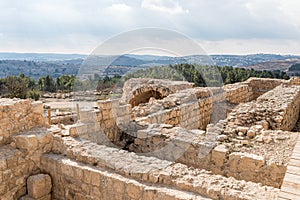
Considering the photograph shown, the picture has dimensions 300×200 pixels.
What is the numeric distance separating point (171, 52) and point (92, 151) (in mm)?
6190

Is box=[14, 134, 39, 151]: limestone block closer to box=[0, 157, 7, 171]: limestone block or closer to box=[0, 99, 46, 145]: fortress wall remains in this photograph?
box=[0, 99, 46, 145]: fortress wall remains

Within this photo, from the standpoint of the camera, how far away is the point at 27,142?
4.39m

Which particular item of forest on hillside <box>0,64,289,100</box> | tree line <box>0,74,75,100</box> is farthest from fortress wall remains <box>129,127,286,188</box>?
tree line <box>0,74,75,100</box>

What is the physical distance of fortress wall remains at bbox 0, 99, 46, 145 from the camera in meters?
4.51

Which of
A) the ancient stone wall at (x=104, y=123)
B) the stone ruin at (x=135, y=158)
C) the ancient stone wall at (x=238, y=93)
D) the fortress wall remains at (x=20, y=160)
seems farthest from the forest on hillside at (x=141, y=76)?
the fortress wall remains at (x=20, y=160)

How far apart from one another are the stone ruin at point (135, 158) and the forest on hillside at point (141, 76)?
22.1ft

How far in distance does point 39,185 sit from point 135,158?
1654 mm

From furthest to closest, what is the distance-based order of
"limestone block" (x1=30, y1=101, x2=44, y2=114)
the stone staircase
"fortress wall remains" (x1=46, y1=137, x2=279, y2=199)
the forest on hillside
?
the forest on hillside → "limestone block" (x1=30, y1=101, x2=44, y2=114) → "fortress wall remains" (x1=46, y1=137, x2=279, y2=199) → the stone staircase

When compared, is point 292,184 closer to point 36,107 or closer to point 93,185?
point 93,185

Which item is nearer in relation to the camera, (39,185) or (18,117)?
(39,185)

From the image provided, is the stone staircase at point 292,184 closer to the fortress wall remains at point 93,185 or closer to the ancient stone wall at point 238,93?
the fortress wall remains at point 93,185

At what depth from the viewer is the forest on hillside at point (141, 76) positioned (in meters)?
14.9

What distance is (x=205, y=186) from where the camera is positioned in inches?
125

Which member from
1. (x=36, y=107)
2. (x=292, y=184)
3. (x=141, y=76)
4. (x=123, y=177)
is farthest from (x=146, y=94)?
(x=292, y=184)
